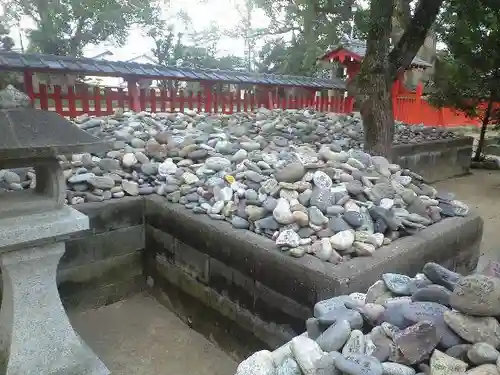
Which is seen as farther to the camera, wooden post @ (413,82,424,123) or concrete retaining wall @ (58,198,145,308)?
wooden post @ (413,82,424,123)

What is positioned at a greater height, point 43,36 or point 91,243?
point 43,36

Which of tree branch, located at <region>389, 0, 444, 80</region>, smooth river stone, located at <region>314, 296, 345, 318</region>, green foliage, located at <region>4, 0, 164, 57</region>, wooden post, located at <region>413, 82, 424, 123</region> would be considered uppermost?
green foliage, located at <region>4, 0, 164, 57</region>

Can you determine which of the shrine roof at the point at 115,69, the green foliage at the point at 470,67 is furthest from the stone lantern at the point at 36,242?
the green foliage at the point at 470,67

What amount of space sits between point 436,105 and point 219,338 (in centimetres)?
700

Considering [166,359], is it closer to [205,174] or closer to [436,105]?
[205,174]

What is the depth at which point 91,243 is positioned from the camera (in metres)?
2.78

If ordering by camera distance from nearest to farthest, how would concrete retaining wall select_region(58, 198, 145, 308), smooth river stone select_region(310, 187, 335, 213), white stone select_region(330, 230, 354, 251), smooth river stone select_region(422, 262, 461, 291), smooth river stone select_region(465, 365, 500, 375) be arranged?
smooth river stone select_region(465, 365, 500, 375)
smooth river stone select_region(422, 262, 461, 291)
white stone select_region(330, 230, 354, 251)
smooth river stone select_region(310, 187, 335, 213)
concrete retaining wall select_region(58, 198, 145, 308)

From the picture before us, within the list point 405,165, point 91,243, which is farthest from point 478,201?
point 91,243

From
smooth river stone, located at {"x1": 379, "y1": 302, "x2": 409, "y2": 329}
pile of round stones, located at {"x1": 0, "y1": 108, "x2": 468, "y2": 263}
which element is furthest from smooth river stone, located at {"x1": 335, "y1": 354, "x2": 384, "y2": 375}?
pile of round stones, located at {"x1": 0, "y1": 108, "x2": 468, "y2": 263}

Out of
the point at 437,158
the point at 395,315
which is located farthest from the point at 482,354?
the point at 437,158

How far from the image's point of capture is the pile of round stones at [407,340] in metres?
1.22

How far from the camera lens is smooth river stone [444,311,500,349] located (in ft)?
4.15

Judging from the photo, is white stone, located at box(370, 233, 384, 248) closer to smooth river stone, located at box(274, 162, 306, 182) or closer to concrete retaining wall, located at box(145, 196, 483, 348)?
concrete retaining wall, located at box(145, 196, 483, 348)

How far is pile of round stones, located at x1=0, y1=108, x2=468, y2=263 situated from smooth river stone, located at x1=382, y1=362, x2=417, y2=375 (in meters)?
0.81
